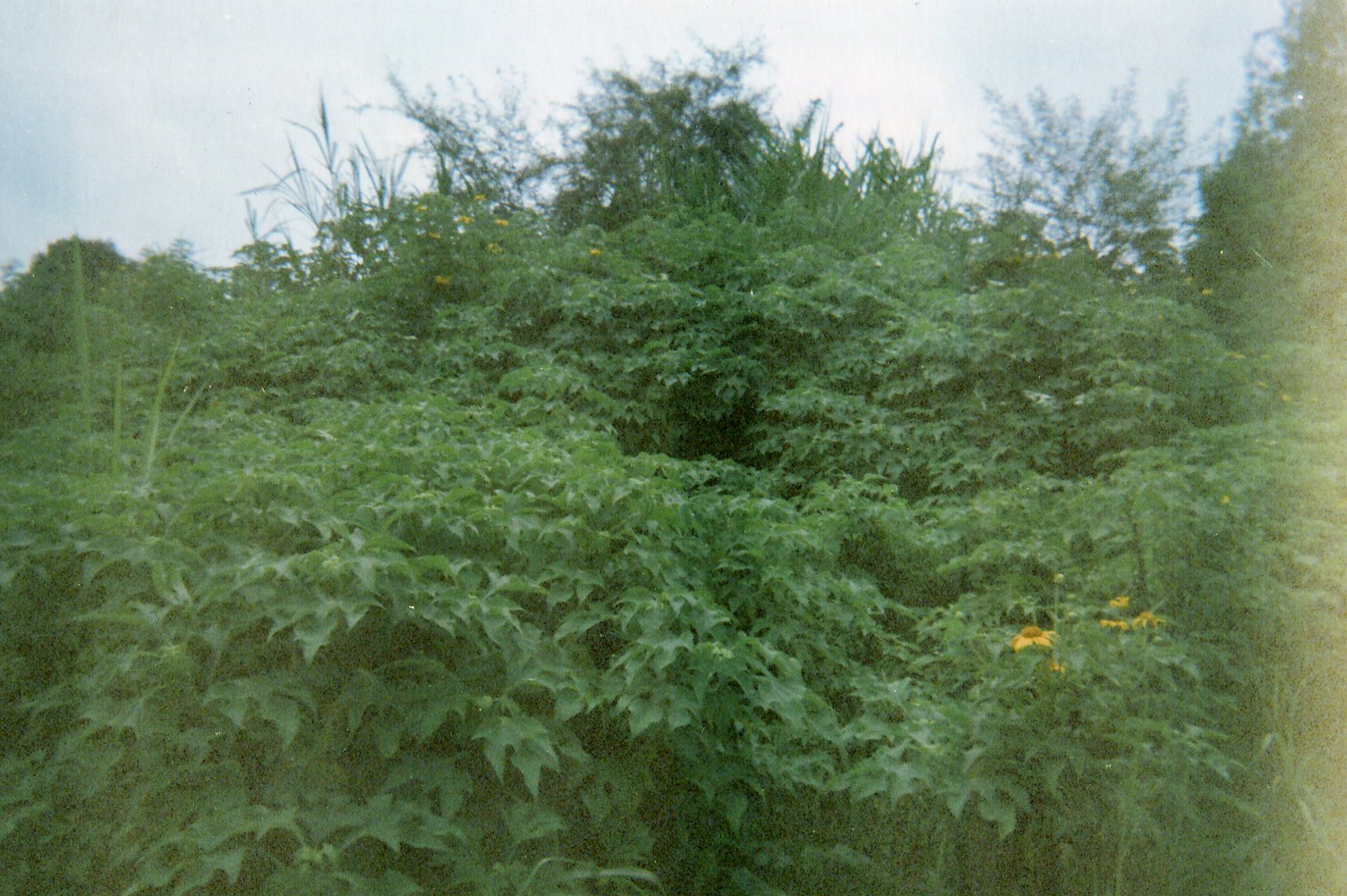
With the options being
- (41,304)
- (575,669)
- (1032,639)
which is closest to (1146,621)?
(1032,639)

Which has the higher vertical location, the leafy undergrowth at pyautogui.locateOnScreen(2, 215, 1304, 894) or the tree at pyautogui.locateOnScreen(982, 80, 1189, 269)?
the tree at pyautogui.locateOnScreen(982, 80, 1189, 269)

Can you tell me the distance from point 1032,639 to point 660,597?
0.89m

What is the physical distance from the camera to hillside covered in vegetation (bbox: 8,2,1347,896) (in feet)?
6.00

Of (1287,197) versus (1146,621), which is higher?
(1287,197)

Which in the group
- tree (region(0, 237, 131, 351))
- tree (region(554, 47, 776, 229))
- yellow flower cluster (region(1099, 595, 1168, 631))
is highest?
tree (region(554, 47, 776, 229))

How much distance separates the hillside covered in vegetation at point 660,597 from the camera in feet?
6.00

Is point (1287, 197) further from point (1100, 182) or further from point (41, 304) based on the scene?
point (41, 304)

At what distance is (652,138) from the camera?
8344 mm

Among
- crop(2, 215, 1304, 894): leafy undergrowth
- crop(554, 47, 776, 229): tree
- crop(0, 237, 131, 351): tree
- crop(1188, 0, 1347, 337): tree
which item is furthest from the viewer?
crop(554, 47, 776, 229): tree

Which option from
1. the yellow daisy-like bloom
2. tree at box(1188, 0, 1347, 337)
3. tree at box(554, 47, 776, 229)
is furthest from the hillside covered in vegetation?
tree at box(554, 47, 776, 229)

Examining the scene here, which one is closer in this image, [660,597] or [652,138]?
[660,597]

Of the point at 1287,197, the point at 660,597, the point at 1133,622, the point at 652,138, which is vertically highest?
the point at 652,138

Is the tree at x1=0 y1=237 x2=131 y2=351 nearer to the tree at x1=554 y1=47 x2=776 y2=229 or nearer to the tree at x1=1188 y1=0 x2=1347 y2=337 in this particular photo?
the tree at x1=554 y1=47 x2=776 y2=229

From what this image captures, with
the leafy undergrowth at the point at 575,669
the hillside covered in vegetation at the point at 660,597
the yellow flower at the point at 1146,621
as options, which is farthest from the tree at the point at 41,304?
the yellow flower at the point at 1146,621
